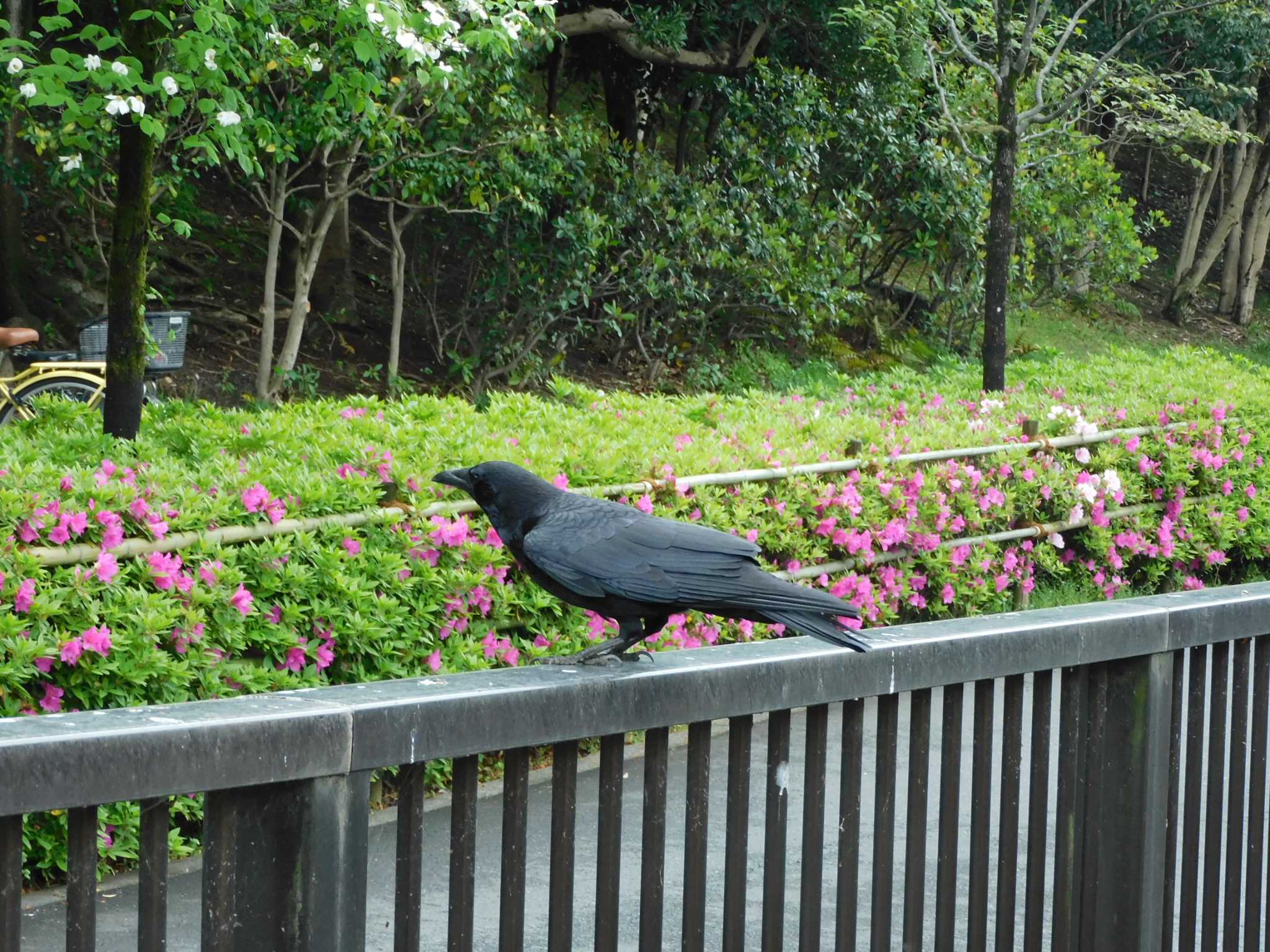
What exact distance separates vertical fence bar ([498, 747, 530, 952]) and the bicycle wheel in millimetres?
7875

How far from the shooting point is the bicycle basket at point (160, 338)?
10367 mm

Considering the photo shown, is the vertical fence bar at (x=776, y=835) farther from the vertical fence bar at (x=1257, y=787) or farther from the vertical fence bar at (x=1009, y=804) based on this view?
the vertical fence bar at (x=1257, y=787)

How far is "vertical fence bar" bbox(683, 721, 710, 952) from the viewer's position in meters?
1.89

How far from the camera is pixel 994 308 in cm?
1201

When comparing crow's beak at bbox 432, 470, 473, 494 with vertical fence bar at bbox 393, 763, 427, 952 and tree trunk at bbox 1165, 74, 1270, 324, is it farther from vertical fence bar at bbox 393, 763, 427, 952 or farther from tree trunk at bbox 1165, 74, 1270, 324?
tree trunk at bbox 1165, 74, 1270, 324

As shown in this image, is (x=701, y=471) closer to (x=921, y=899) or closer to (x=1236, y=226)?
(x=921, y=899)

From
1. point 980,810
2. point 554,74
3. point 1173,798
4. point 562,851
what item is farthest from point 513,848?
point 554,74

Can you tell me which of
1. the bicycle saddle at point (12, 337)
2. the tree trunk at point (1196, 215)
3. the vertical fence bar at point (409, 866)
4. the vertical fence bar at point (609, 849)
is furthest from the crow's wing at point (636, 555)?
the tree trunk at point (1196, 215)

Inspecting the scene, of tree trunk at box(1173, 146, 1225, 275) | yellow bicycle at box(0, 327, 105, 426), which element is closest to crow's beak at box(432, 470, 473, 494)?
yellow bicycle at box(0, 327, 105, 426)

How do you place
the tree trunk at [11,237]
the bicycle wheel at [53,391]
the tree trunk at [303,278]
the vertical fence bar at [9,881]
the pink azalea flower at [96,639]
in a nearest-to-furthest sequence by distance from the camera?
1. the vertical fence bar at [9,881]
2. the pink azalea flower at [96,639]
3. the bicycle wheel at [53,391]
4. the tree trunk at [303,278]
5. the tree trunk at [11,237]

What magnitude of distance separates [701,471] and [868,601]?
3.51ft

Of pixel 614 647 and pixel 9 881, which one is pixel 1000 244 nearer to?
pixel 614 647

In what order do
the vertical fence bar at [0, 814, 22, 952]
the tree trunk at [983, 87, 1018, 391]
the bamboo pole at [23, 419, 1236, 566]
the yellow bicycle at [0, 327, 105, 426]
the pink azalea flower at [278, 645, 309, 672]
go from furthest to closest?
the tree trunk at [983, 87, 1018, 391] → the yellow bicycle at [0, 327, 105, 426] → the pink azalea flower at [278, 645, 309, 672] → the bamboo pole at [23, 419, 1236, 566] → the vertical fence bar at [0, 814, 22, 952]

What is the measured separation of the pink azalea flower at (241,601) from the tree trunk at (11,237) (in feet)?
32.4
